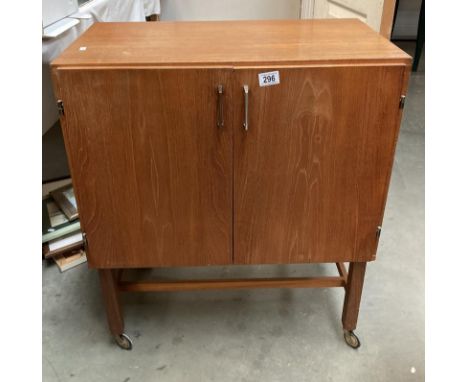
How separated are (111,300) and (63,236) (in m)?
0.56

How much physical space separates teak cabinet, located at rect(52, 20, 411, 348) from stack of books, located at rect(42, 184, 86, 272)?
553 mm

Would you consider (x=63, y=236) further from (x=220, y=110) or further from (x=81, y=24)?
(x=220, y=110)

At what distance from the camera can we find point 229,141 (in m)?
1.08

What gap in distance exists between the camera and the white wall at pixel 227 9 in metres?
3.48

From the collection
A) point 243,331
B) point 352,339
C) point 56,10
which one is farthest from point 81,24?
point 352,339

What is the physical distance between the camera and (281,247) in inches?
48.6

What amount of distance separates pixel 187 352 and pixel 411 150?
1986mm

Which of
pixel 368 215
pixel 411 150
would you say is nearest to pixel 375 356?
pixel 368 215

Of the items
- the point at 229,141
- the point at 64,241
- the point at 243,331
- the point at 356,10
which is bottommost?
the point at 243,331

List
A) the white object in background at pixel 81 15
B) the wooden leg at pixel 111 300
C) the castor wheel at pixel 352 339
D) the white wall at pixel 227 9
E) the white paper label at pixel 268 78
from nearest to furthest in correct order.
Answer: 1. the white paper label at pixel 268 78
2. the wooden leg at pixel 111 300
3. the castor wheel at pixel 352 339
4. the white object in background at pixel 81 15
5. the white wall at pixel 227 9

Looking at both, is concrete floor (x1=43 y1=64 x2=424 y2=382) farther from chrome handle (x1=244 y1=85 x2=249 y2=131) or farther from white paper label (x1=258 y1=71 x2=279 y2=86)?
white paper label (x1=258 y1=71 x2=279 y2=86)

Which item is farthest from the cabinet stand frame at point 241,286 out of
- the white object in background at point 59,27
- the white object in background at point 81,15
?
Answer: the white object in background at point 81,15

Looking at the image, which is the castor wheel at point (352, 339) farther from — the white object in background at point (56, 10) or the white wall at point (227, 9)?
the white wall at point (227, 9)

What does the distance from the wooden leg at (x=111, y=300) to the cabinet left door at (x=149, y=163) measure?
0.11 m
